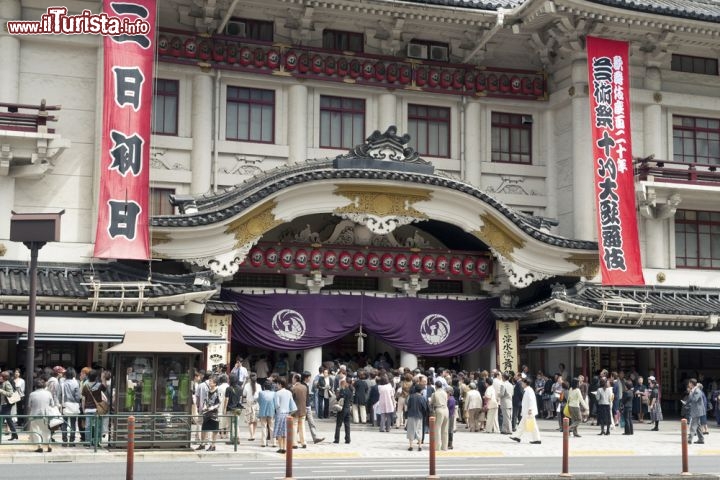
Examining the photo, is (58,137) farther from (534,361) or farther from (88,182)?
(534,361)

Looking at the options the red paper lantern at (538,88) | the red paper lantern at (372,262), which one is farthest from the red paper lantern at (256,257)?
the red paper lantern at (538,88)

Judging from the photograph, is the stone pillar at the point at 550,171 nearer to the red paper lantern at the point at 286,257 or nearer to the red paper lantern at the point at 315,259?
the red paper lantern at the point at 315,259

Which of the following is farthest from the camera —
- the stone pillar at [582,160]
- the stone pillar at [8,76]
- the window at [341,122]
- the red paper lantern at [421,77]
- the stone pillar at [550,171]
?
the stone pillar at [550,171]

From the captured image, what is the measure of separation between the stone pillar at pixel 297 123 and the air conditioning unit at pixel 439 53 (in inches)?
173

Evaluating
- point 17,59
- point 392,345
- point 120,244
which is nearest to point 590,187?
point 392,345

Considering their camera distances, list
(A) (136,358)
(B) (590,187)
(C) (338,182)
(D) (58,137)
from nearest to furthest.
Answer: (A) (136,358) → (D) (58,137) → (C) (338,182) → (B) (590,187)

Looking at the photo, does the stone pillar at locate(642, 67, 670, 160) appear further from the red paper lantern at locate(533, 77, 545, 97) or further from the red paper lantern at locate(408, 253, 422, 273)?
the red paper lantern at locate(408, 253, 422, 273)

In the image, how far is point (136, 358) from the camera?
20766 millimetres

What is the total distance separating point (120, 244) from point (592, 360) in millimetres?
14489

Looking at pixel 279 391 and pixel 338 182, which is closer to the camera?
pixel 279 391

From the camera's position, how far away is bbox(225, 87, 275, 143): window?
31969 millimetres

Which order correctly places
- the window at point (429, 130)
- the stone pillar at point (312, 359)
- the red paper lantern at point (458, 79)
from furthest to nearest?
the window at point (429, 130)
the red paper lantern at point (458, 79)
the stone pillar at point (312, 359)

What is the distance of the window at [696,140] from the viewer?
35.2m

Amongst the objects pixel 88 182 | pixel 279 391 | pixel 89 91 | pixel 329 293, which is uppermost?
pixel 89 91
